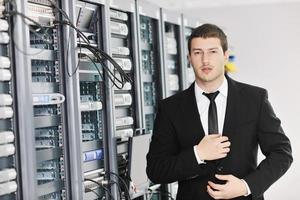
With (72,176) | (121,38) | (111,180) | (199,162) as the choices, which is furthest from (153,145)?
(121,38)

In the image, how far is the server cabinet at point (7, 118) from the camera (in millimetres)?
2197

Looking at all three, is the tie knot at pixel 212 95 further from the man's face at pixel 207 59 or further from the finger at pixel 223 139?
the finger at pixel 223 139

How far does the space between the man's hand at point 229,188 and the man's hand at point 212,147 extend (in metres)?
0.09

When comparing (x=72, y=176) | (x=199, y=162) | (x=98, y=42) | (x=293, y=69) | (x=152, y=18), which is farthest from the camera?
(x=293, y=69)

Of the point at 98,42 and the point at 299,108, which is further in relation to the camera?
the point at 299,108

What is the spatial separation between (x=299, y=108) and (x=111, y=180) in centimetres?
354

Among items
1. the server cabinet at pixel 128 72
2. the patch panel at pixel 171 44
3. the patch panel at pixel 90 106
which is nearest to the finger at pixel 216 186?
the patch panel at pixel 90 106

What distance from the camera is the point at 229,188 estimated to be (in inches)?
86.3

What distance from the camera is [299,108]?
237 inches

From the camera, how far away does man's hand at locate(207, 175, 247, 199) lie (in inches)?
86.4

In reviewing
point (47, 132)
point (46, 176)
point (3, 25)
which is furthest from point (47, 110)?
point (3, 25)

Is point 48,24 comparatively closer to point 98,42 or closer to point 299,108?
point 98,42

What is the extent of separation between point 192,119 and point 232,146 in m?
0.21

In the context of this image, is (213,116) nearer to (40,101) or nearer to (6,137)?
(40,101)
